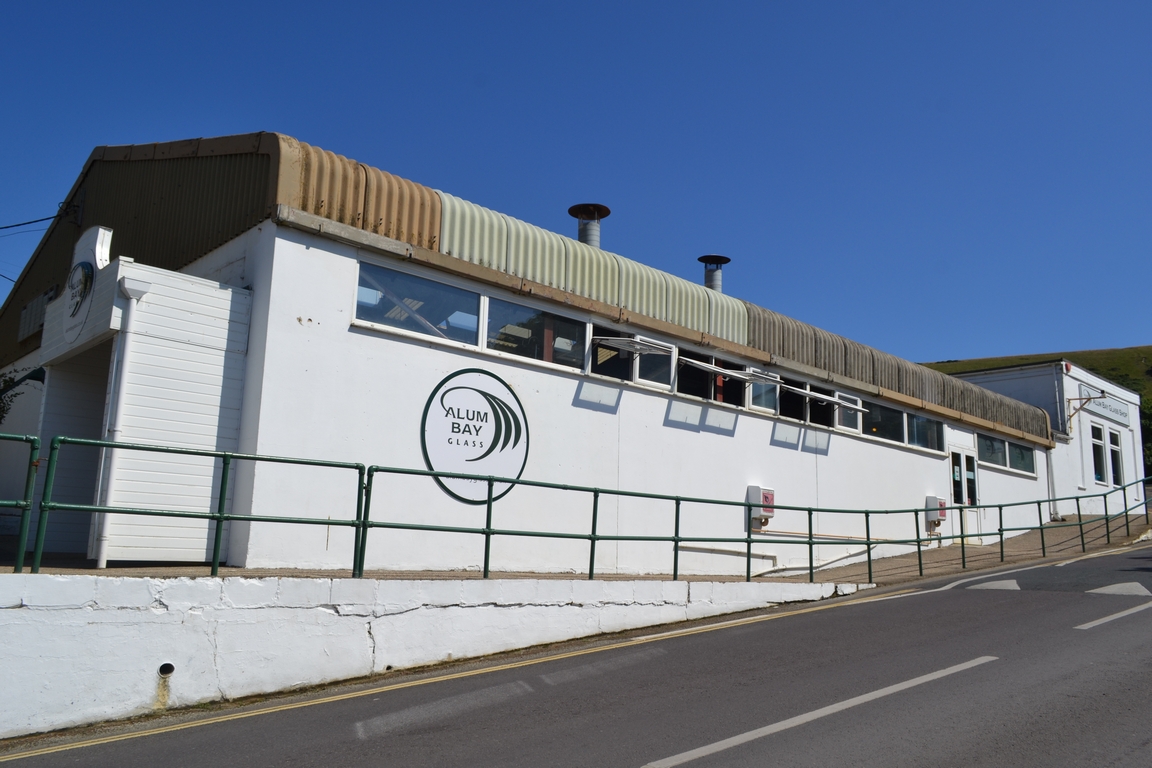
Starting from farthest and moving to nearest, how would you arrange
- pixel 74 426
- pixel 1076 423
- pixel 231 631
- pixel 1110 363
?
pixel 1110 363
pixel 1076 423
pixel 74 426
pixel 231 631

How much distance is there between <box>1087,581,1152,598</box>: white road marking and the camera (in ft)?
39.5

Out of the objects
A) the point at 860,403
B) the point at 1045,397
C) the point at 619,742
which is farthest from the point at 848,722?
the point at 1045,397

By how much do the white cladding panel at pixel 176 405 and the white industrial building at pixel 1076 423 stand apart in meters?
25.0

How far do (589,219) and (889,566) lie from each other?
869 cm

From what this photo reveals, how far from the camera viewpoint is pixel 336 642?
8.17 m

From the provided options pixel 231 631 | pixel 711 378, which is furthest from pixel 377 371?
pixel 711 378

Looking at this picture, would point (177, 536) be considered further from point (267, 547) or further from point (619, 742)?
point (619, 742)

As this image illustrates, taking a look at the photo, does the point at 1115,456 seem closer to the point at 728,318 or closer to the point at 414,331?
the point at 728,318

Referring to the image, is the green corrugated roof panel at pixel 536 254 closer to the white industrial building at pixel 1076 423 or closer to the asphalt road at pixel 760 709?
the asphalt road at pixel 760 709

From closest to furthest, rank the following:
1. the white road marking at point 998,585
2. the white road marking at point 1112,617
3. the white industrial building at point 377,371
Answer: the white road marking at point 1112,617, the white industrial building at point 377,371, the white road marking at point 998,585

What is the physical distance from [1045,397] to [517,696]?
90.1ft

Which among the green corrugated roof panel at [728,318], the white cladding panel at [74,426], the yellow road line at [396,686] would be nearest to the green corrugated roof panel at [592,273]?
the green corrugated roof panel at [728,318]

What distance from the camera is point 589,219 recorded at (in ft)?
54.2

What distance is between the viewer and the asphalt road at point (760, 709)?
→ 229 inches
